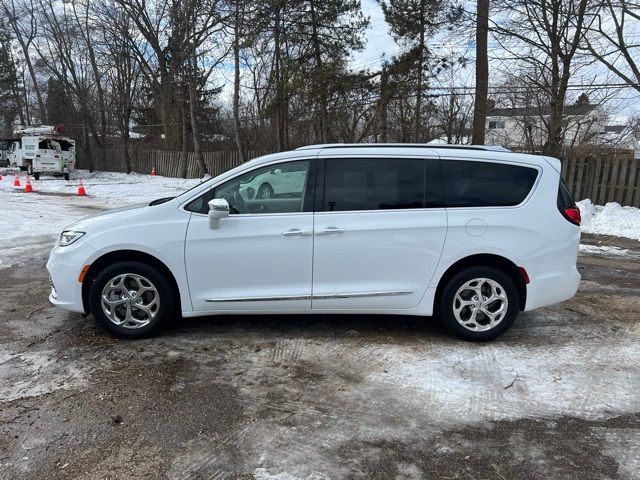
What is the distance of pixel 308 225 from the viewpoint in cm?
435

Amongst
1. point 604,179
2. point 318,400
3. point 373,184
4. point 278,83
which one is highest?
point 278,83

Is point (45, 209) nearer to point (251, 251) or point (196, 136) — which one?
point (251, 251)

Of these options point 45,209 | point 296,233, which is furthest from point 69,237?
point 45,209

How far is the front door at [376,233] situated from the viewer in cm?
436

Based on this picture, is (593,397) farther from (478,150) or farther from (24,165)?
(24,165)

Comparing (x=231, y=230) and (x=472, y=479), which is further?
(x=231, y=230)

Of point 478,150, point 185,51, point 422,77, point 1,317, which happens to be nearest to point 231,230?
point 478,150

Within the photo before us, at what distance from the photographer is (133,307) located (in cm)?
446

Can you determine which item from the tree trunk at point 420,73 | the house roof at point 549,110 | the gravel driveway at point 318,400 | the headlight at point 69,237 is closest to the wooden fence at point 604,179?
the house roof at point 549,110

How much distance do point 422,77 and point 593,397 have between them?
17884mm

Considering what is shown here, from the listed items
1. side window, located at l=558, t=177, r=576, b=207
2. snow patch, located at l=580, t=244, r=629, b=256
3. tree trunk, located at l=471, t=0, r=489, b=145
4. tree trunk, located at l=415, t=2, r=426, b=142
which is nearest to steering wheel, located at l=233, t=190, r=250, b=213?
side window, located at l=558, t=177, r=576, b=207

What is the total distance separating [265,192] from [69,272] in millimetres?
1937

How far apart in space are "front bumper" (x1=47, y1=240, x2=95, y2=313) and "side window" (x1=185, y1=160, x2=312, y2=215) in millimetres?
1026

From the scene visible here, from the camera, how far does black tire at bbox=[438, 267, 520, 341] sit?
175 inches
